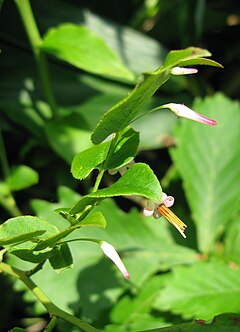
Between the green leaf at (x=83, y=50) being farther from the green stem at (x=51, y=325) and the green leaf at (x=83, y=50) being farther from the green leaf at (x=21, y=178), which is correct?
the green stem at (x=51, y=325)

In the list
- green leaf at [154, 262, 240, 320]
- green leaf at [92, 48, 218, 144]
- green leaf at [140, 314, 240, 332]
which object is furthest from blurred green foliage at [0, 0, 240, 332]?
green leaf at [92, 48, 218, 144]

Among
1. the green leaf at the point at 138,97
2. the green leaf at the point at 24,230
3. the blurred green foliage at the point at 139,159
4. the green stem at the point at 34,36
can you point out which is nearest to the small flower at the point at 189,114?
the green leaf at the point at 138,97

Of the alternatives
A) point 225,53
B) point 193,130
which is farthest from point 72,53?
point 225,53

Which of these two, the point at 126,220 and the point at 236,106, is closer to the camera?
the point at 126,220

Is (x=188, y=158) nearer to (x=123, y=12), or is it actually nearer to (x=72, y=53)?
(x=72, y=53)

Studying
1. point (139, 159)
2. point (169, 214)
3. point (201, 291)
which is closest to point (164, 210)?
point (169, 214)

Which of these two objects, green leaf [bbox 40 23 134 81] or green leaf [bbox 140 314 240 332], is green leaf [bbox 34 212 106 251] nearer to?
green leaf [bbox 140 314 240 332]
